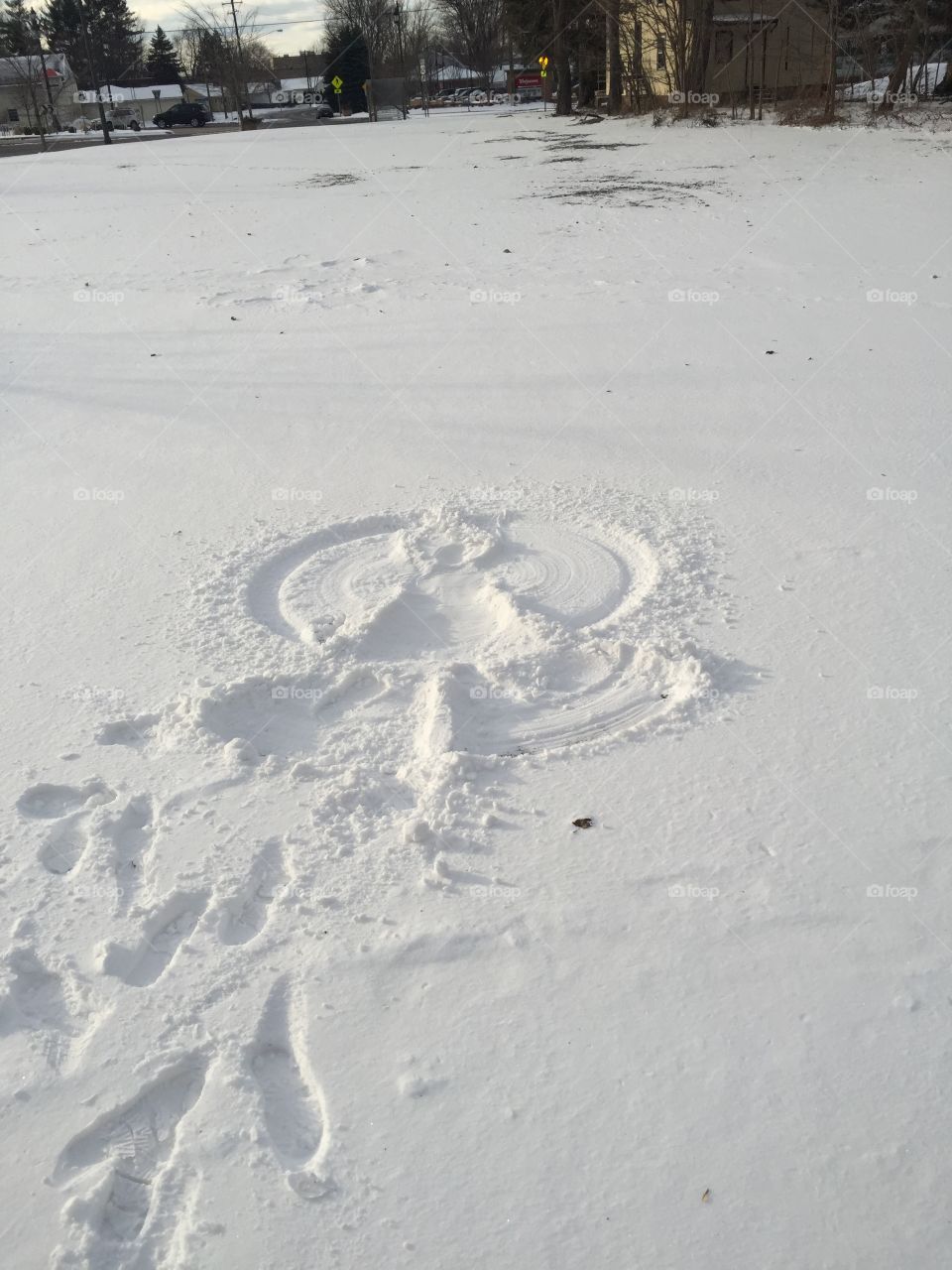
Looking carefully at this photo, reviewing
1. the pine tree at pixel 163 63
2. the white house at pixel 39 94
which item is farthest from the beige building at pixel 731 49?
the pine tree at pixel 163 63

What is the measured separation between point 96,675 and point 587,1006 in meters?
1.96

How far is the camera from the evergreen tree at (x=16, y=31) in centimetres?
3988

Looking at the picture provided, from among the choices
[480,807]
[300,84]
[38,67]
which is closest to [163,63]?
[300,84]

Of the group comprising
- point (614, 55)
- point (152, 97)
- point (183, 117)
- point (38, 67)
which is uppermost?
point (38, 67)

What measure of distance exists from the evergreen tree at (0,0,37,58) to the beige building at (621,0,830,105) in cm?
2932

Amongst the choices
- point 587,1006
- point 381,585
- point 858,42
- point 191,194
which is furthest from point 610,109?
point 587,1006

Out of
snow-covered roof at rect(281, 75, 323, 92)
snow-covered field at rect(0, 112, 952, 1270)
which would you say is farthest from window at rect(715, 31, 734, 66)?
snow-covered roof at rect(281, 75, 323, 92)

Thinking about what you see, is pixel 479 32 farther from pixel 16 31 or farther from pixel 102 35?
pixel 16 31

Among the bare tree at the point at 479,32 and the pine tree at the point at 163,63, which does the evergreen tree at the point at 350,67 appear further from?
the pine tree at the point at 163,63

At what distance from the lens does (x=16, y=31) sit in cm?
3978

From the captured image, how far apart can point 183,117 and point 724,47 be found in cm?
2388

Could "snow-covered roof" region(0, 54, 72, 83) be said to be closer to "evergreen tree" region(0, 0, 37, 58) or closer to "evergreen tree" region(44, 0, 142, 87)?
"evergreen tree" region(0, 0, 37, 58)

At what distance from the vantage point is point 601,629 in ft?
10.5

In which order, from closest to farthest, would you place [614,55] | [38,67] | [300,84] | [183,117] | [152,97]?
[614,55]
[183,117]
[38,67]
[152,97]
[300,84]
